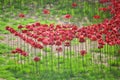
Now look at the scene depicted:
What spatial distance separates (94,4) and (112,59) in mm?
6297

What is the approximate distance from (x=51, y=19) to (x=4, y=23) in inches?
84.6

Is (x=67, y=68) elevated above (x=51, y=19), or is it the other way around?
(x=51, y=19)

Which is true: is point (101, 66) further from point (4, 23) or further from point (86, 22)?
point (4, 23)

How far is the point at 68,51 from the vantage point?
11219 millimetres

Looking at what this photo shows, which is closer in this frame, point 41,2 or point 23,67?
point 23,67

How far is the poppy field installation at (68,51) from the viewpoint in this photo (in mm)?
8805

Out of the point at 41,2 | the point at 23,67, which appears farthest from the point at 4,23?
the point at 23,67

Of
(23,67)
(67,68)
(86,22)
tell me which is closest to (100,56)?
(67,68)

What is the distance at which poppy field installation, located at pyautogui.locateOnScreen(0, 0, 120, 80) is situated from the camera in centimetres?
880

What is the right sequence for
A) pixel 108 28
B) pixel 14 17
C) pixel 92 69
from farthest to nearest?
1. pixel 14 17
2. pixel 92 69
3. pixel 108 28

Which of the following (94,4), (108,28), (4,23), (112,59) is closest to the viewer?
(108,28)

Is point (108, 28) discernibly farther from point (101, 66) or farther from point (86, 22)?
point (86, 22)

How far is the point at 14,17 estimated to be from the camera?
1505cm

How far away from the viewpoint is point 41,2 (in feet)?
55.4
